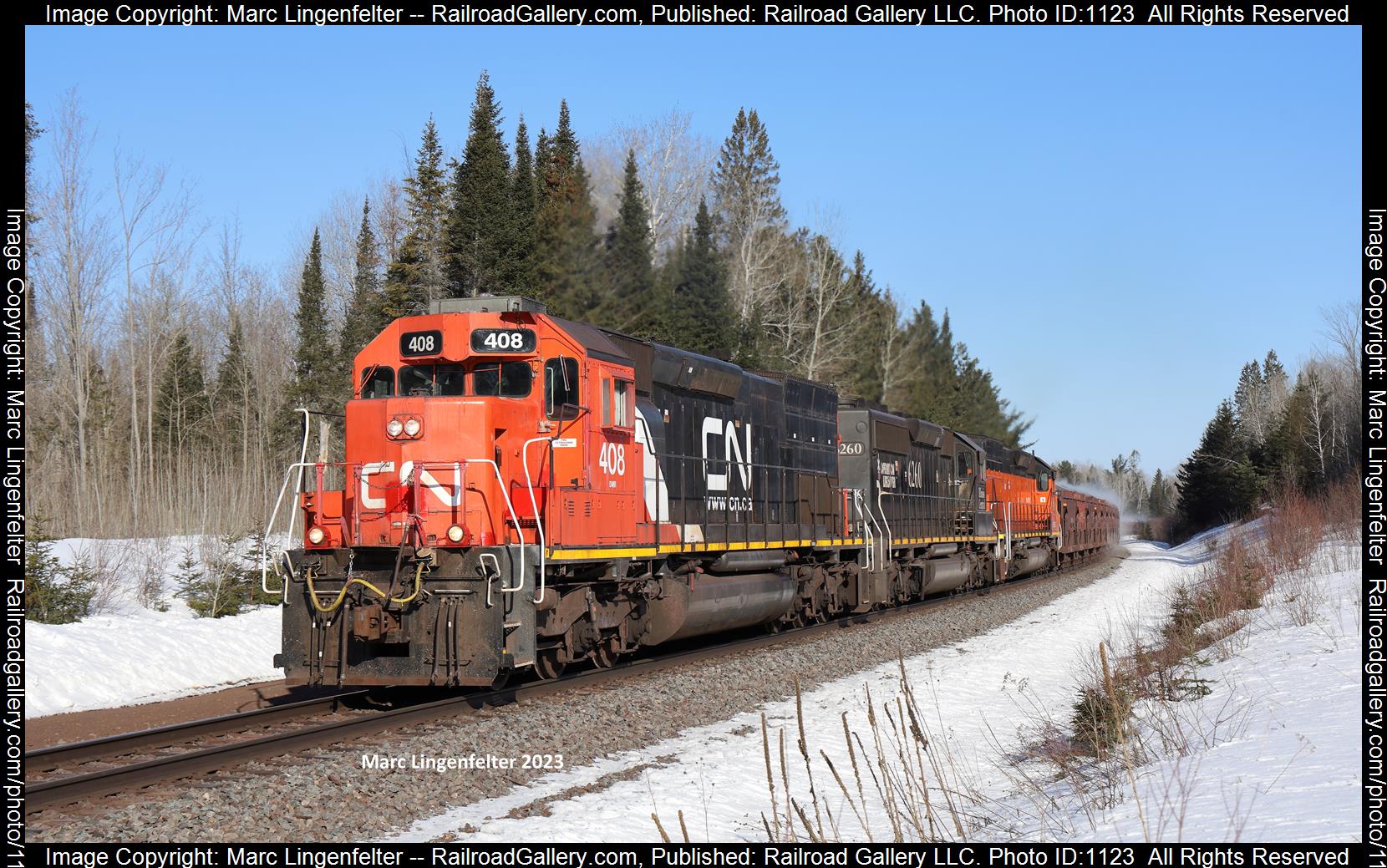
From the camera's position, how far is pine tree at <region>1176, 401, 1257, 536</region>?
2852 inches

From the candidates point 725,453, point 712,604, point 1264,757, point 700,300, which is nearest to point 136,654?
point 712,604

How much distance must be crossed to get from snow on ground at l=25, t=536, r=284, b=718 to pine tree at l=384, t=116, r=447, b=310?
21132mm

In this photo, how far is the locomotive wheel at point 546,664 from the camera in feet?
39.1

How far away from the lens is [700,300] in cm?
3384

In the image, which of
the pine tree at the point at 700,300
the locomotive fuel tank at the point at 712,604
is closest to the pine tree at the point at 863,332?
the pine tree at the point at 700,300

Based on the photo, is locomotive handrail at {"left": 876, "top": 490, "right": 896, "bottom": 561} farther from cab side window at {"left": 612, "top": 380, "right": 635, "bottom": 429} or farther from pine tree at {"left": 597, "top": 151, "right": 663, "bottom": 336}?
pine tree at {"left": 597, "top": 151, "right": 663, "bottom": 336}

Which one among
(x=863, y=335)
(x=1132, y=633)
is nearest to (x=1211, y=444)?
(x=863, y=335)

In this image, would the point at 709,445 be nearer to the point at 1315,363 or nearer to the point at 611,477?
the point at 611,477

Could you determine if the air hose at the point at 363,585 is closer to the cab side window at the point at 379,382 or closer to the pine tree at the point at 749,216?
the cab side window at the point at 379,382

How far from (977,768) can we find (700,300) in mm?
26153

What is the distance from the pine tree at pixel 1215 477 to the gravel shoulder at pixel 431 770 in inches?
2543

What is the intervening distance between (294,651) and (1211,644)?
11263 millimetres

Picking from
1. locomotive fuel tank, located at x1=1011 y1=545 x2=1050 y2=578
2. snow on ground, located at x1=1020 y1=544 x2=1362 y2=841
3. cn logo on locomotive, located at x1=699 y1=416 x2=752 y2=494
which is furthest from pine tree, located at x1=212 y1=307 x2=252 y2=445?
snow on ground, located at x1=1020 y1=544 x2=1362 y2=841
